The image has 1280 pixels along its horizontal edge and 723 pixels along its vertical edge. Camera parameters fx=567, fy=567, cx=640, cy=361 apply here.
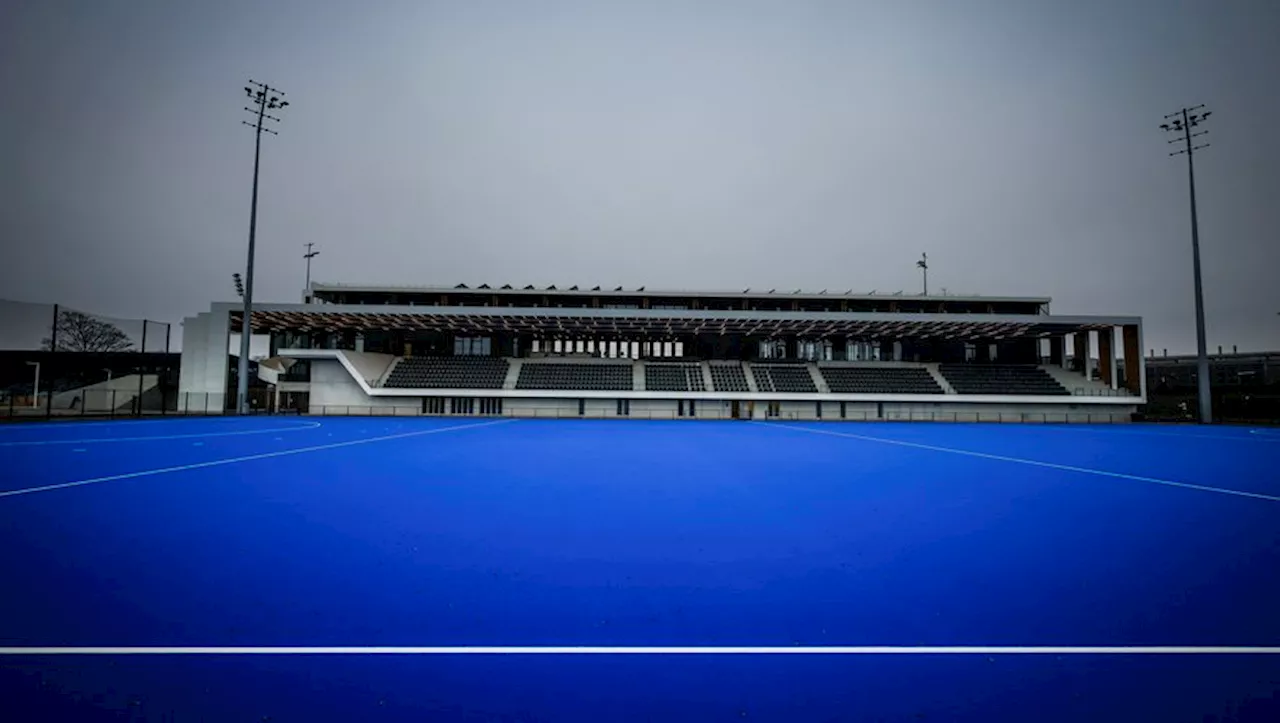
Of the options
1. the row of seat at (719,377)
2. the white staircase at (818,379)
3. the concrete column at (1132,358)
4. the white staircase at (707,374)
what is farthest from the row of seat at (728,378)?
the concrete column at (1132,358)

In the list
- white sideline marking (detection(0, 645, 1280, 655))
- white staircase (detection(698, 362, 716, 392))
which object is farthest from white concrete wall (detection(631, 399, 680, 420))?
white sideline marking (detection(0, 645, 1280, 655))

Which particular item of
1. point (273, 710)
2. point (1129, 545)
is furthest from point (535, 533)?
point (1129, 545)

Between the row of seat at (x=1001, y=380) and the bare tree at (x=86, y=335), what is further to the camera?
the row of seat at (x=1001, y=380)

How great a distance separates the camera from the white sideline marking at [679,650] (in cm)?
324

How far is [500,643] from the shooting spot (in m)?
3.39

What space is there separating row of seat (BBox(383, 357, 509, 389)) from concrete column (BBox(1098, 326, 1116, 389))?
45.6 m

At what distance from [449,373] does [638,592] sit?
42.4 metres

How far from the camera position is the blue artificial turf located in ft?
9.22

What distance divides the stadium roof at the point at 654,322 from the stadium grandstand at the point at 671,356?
16 cm

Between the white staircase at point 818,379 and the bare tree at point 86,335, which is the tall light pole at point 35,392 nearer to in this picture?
the bare tree at point 86,335

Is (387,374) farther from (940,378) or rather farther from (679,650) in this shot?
(679,650)

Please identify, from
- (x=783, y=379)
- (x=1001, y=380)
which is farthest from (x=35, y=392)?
(x=1001, y=380)

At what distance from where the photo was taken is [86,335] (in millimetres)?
42438

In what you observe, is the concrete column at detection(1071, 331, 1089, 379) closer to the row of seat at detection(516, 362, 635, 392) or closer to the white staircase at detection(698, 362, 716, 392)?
the white staircase at detection(698, 362, 716, 392)
